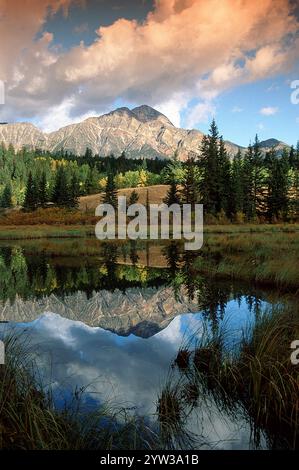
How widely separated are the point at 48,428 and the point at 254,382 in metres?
3.12

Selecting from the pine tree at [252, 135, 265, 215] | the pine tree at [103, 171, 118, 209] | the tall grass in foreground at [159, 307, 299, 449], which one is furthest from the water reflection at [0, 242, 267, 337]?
the pine tree at [103, 171, 118, 209]

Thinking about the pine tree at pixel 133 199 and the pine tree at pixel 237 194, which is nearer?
the pine tree at pixel 237 194

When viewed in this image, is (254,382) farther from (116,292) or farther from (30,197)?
(30,197)

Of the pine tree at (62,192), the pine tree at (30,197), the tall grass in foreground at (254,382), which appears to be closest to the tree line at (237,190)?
the pine tree at (62,192)

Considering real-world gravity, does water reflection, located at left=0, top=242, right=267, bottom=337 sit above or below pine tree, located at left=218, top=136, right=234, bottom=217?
below

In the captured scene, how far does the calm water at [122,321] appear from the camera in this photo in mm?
6824

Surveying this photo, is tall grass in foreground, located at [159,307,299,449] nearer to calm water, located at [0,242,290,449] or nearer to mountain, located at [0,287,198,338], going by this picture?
calm water, located at [0,242,290,449]

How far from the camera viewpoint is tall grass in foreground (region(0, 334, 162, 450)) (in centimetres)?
439

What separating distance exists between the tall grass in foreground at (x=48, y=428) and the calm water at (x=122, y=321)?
30.9 inches

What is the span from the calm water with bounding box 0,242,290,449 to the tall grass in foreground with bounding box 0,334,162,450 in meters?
0.79

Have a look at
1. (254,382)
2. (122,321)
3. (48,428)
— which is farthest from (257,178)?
(48,428)

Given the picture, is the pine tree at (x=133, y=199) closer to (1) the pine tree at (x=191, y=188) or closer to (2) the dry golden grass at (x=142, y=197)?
(2) the dry golden grass at (x=142, y=197)

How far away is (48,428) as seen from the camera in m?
4.58

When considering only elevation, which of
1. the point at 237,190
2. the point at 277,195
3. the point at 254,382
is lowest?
the point at 254,382
